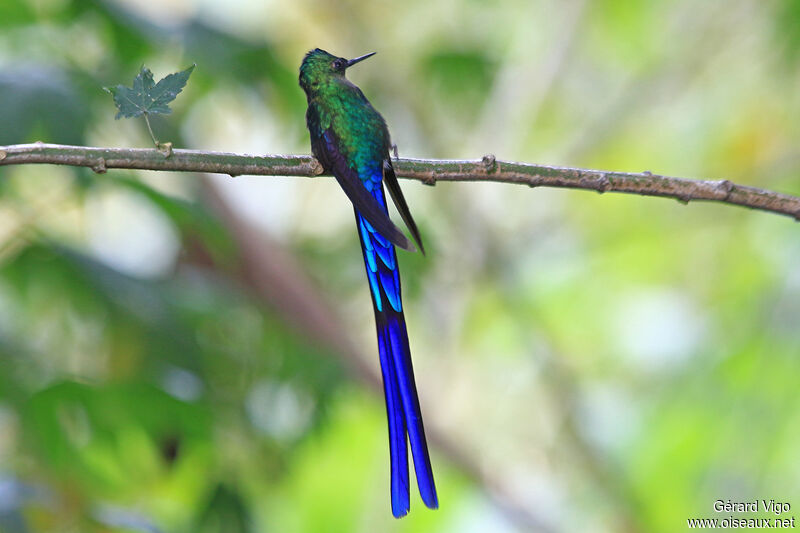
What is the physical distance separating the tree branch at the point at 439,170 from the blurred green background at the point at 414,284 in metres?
1.00

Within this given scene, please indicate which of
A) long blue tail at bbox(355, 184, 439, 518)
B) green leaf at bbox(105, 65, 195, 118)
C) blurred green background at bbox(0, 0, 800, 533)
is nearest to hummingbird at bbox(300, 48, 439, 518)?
long blue tail at bbox(355, 184, 439, 518)

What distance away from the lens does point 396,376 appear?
4.54 ft

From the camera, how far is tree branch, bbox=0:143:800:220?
1227 mm

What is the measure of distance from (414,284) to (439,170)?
1605 mm

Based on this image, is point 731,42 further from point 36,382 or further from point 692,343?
point 36,382

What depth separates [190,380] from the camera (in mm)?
2498

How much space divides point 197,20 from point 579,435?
2051 millimetres

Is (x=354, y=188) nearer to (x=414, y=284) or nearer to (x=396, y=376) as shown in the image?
(x=396, y=376)

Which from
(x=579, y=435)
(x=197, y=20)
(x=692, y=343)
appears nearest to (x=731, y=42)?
(x=692, y=343)

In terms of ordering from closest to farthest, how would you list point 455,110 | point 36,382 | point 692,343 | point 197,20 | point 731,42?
point 36,382 < point 197,20 < point 455,110 < point 692,343 < point 731,42

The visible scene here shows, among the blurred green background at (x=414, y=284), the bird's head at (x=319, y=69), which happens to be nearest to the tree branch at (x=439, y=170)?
the bird's head at (x=319, y=69)

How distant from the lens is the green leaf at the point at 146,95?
1.22 metres

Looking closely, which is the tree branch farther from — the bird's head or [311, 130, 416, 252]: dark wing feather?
the bird's head

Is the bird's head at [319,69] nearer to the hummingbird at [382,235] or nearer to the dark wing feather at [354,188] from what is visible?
the hummingbird at [382,235]
